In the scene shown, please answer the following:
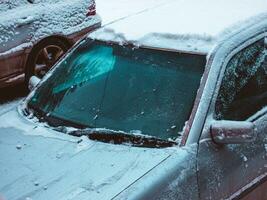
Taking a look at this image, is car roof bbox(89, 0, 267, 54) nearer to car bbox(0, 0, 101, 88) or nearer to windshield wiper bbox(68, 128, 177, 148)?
windshield wiper bbox(68, 128, 177, 148)

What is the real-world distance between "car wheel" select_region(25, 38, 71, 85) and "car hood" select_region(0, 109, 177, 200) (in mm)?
3871

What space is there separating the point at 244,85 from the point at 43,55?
4.42m

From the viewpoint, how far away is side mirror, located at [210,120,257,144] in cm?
313

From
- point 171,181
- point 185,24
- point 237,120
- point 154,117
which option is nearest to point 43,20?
point 185,24

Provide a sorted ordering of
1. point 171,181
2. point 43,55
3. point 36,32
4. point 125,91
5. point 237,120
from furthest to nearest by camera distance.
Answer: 1. point 43,55
2. point 36,32
3. point 125,91
4. point 237,120
5. point 171,181

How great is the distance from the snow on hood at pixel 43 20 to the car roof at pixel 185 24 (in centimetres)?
315

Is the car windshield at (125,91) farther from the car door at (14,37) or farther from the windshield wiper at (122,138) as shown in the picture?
the car door at (14,37)

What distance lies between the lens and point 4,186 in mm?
3078

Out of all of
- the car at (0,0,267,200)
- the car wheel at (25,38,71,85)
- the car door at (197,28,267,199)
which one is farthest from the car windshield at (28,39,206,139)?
the car wheel at (25,38,71,85)

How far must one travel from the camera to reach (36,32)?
7.28 metres

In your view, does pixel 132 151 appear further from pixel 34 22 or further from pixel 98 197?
pixel 34 22

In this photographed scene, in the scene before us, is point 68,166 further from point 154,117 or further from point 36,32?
point 36,32

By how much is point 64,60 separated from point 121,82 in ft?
2.55

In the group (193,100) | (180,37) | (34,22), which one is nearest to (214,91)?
(193,100)
